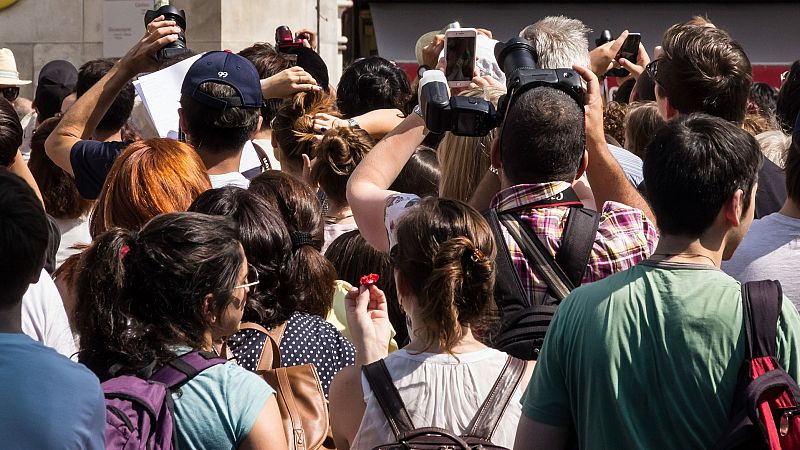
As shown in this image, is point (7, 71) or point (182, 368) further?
point (7, 71)

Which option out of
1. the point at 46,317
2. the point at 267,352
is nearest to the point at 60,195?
the point at 46,317

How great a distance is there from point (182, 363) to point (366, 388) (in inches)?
17.6

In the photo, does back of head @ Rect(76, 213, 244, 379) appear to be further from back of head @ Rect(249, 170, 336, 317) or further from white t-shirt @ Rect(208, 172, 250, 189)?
white t-shirt @ Rect(208, 172, 250, 189)

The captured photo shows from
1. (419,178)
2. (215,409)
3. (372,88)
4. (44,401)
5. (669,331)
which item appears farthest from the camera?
(372,88)

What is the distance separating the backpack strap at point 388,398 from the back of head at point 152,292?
A: 378mm

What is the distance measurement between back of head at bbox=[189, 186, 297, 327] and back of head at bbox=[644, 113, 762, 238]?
1.15m

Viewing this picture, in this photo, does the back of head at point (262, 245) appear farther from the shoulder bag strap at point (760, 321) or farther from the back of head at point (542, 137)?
the shoulder bag strap at point (760, 321)

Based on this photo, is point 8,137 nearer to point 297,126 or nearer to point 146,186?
point 146,186

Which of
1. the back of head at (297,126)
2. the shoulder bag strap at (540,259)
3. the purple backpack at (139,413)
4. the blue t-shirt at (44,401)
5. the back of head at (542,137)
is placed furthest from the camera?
the back of head at (297,126)

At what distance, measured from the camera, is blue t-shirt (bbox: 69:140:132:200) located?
4.10 m

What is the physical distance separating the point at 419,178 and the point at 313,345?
151 cm

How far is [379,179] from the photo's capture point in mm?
3391

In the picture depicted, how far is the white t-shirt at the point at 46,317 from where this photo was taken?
3.07m

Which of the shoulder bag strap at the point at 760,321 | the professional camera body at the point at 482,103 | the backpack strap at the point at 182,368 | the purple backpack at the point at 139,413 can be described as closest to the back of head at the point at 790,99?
the professional camera body at the point at 482,103
